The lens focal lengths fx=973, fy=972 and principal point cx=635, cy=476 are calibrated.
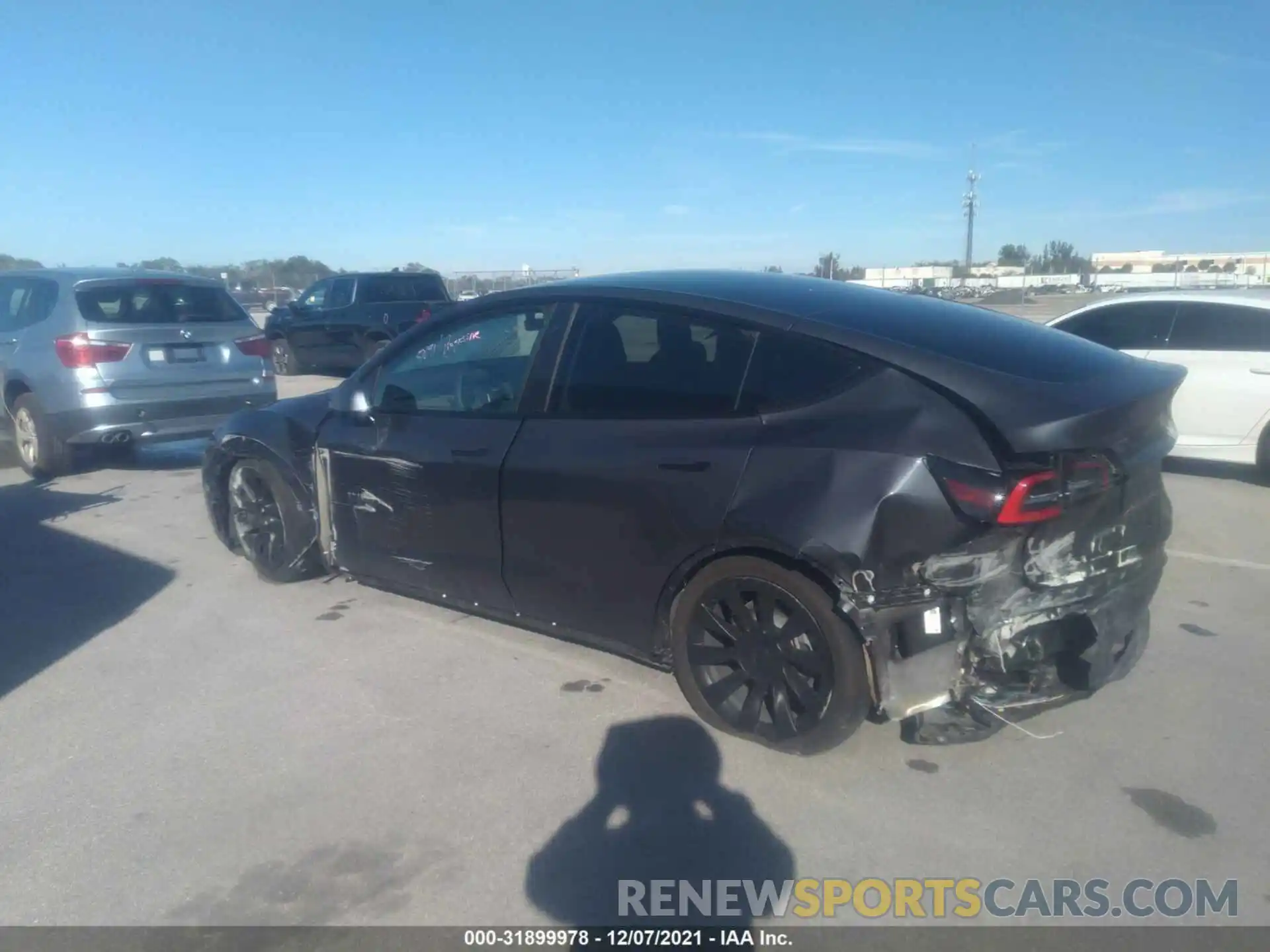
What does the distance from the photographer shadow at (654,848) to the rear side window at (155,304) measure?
6.31m

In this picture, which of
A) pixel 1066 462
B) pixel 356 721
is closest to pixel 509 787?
pixel 356 721

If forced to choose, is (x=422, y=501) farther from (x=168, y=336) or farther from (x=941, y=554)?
(x=168, y=336)

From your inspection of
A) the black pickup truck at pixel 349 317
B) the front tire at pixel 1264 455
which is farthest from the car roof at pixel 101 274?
the front tire at pixel 1264 455

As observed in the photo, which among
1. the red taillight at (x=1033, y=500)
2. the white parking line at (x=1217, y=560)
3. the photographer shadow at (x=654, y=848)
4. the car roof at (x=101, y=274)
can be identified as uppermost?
the car roof at (x=101, y=274)

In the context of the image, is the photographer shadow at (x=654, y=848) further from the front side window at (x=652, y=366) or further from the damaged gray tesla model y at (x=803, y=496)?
the front side window at (x=652, y=366)

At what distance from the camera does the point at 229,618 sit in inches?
203

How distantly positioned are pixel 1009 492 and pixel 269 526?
403 cm

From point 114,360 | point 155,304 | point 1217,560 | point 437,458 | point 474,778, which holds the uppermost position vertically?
point 155,304

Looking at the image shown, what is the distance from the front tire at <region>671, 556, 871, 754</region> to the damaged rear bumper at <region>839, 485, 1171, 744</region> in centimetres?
10

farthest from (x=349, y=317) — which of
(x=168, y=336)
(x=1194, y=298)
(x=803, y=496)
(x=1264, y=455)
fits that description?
(x=803, y=496)

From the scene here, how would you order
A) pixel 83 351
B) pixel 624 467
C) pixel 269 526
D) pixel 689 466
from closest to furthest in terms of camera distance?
pixel 689 466, pixel 624 467, pixel 269 526, pixel 83 351

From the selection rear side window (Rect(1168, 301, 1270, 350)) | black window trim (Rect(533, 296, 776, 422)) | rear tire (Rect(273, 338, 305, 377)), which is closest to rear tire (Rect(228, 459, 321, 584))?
black window trim (Rect(533, 296, 776, 422))

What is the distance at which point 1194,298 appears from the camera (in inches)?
327

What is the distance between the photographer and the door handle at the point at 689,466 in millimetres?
3600
